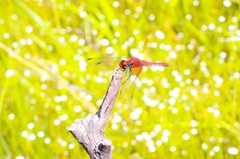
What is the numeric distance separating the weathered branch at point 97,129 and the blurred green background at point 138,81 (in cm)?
102

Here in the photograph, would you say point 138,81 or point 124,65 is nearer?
point 124,65

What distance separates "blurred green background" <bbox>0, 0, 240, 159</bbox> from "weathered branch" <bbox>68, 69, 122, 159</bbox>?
102 cm

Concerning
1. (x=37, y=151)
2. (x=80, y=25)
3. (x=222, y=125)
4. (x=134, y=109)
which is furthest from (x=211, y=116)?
(x=80, y=25)

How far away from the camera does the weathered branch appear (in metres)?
1.11

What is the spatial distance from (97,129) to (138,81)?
140 centimetres

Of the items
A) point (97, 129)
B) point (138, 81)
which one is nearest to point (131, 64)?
point (97, 129)

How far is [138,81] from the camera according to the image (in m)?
2.54

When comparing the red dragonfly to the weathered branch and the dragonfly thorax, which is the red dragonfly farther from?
the weathered branch

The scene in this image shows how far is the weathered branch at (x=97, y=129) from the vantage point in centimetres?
111

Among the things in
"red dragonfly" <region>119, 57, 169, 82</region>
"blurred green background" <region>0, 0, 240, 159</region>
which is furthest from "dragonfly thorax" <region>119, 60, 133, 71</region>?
"blurred green background" <region>0, 0, 240, 159</region>

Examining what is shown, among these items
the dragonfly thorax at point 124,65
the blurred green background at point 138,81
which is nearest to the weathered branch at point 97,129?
the dragonfly thorax at point 124,65

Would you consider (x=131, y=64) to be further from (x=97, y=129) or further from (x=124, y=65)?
(x=97, y=129)

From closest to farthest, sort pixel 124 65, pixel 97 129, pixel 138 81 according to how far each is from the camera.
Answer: pixel 97 129 → pixel 124 65 → pixel 138 81

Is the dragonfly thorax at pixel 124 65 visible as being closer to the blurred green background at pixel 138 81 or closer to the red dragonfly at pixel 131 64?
the red dragonfly at pixel 131 64
